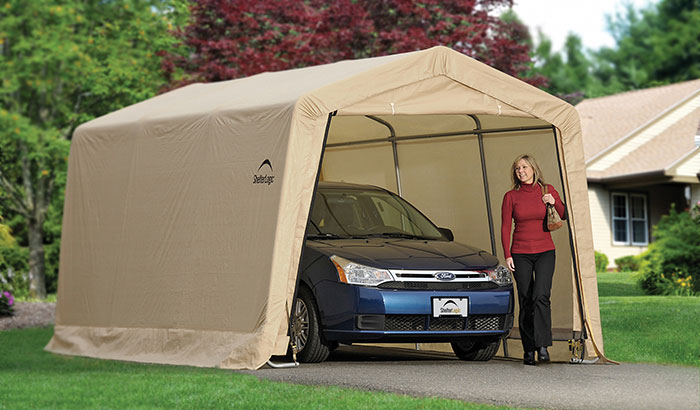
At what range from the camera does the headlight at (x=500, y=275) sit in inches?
405

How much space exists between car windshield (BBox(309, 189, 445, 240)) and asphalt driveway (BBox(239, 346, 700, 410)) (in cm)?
125

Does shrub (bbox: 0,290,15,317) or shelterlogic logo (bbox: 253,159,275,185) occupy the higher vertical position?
shelterlogic logo (bbox: 253,159,275,185)

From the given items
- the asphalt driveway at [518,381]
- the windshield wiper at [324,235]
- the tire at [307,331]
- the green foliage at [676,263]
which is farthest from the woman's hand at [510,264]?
the green foliage at [676,263]

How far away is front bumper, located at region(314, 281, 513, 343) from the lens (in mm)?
9664

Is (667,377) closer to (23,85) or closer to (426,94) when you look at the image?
(426,94)

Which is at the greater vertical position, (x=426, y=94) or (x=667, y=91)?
(x=667, y=91)

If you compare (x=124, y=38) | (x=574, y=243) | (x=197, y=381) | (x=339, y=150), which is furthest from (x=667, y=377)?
(x=124, y=38)

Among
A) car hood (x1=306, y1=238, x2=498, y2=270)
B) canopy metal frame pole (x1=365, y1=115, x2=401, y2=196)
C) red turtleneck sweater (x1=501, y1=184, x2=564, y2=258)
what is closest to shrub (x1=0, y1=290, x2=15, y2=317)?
canopy metal frame pole (x1=365, y1=115, x2=401, y2=196)

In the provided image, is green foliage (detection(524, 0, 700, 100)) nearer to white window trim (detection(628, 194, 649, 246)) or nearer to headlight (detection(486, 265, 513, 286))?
white window trim (detection(628, 194, 649, 246))

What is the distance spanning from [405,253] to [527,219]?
1.18 m

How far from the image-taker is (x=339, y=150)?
47.6 ft

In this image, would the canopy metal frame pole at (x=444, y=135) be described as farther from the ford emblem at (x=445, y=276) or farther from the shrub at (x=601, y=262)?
the shrub at (x=601, y=262)

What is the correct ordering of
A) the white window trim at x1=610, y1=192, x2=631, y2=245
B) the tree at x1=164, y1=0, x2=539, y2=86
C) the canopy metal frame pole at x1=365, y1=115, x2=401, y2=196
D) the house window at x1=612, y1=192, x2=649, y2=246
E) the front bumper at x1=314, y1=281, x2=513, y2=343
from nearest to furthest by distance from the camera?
the front bumper at x1=314, y1=281, x2=513, y2=343 < the canopy metal frame pole at x1=365, y1=115, x2=401, y2=196 < the tree at x1=164, y1=0, x2=539, y2=86 < the white window trim at x1=610, y1=192, x2=631, y2=245 < the house window at x1=612, y1=192, x2=649, y2=246

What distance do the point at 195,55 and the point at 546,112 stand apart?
48.5 feet
